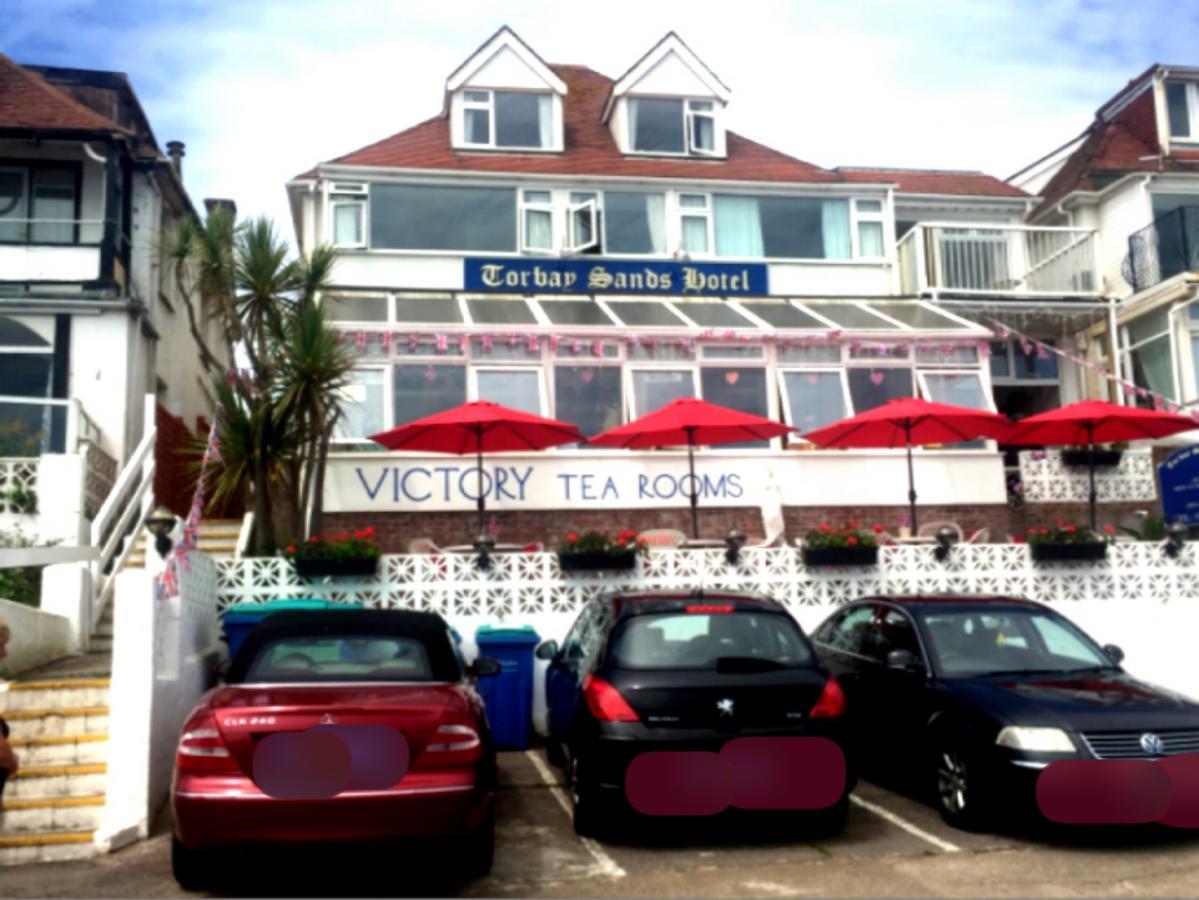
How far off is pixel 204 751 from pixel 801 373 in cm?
1241

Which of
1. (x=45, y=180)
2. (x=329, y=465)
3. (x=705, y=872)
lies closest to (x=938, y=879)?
(x=705, y=872)

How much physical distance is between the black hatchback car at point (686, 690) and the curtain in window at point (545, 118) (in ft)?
45.9

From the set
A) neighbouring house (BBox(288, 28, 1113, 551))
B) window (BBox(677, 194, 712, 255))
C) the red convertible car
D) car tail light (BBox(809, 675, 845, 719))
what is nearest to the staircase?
the red convertible car

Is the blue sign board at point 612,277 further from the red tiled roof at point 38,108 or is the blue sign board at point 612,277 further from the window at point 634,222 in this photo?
the red tiled roof at point 38,108

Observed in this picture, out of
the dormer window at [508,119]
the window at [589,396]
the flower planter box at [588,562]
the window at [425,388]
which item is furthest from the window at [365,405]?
the dormer window at [508,119]

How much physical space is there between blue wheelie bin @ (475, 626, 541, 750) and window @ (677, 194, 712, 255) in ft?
34.9

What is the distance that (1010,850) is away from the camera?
6613mm

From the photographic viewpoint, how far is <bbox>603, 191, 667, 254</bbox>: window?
18.8m

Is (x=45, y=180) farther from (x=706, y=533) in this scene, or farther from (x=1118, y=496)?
(x=1118, y=496)

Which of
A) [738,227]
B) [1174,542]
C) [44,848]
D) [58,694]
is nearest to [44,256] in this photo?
[58,694]

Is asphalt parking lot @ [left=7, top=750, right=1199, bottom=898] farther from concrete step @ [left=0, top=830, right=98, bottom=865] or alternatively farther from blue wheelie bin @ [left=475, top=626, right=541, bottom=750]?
blue wheelie bin @ [left=475, top=626, right=541, bottom=750]

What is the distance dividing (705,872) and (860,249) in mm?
14998

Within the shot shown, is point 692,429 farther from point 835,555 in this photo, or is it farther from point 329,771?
point 329,771

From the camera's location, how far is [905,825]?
7254 mm
